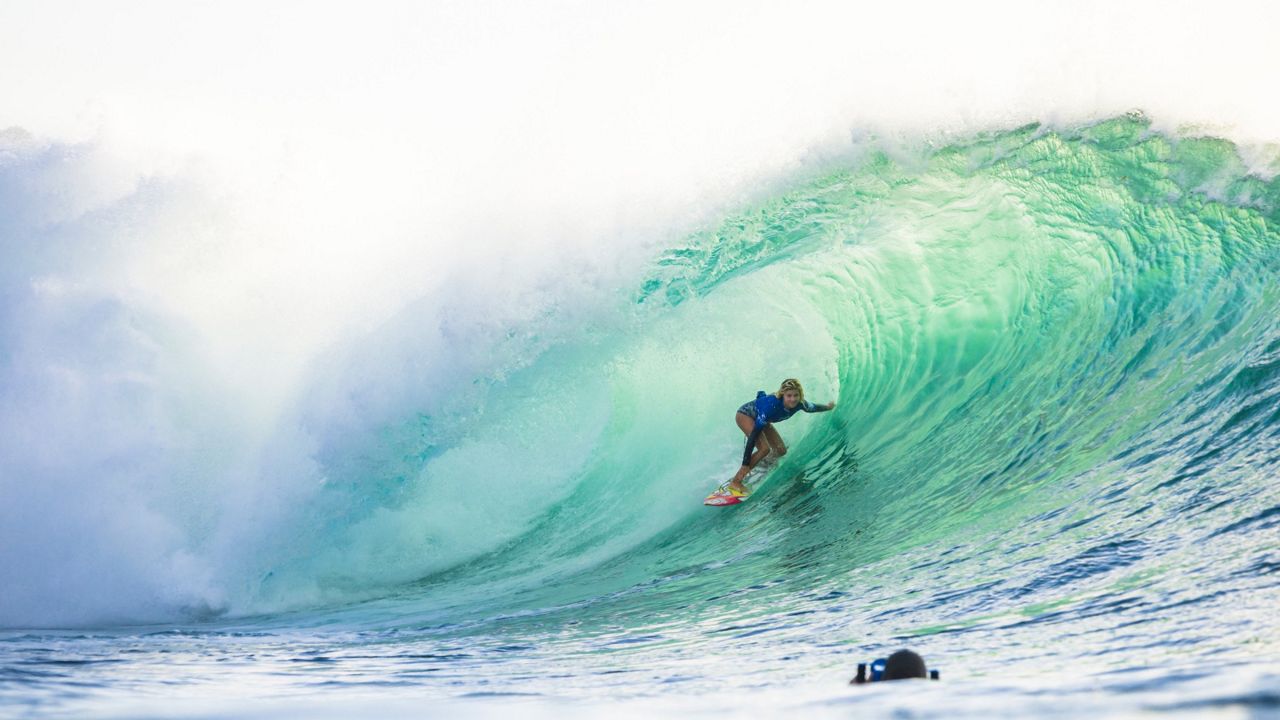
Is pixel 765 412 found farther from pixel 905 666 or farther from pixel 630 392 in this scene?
pixel 905 666

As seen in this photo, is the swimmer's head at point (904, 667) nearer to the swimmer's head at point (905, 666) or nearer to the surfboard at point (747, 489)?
the swimmer's head at point (905, 666)

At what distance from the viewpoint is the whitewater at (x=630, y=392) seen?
509 cm

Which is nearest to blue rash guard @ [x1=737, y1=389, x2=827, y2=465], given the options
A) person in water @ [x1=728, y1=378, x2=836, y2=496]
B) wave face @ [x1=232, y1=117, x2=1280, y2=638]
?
person in water @ [x1=728, y1=378, x2=836, y2=496]

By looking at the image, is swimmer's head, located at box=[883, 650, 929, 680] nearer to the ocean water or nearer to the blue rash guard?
the ocean water

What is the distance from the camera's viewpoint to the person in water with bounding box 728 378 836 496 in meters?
7.77

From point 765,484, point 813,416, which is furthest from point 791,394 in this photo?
point 813,416

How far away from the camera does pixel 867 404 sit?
8.64 m

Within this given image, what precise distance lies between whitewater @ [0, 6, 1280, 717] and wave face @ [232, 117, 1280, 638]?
0.10 ft

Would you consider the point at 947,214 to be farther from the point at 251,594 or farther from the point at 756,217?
the point at 251,594

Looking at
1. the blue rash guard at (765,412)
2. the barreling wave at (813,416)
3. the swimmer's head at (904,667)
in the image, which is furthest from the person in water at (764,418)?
the swimmer's head at (904,667)

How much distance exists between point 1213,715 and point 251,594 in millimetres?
6593

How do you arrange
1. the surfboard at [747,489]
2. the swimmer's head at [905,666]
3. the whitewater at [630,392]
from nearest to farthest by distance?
1. the swimmer's head at [905,666]
2. the whitewater at [630,392]
3. the surfboard at [747,489]

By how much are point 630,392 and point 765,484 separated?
1.71 metres

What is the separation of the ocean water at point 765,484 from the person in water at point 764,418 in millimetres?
271
